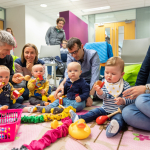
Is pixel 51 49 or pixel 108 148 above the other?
pixel 51 49

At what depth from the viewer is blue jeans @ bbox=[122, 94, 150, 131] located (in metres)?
0.90

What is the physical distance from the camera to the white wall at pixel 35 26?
17.4 feet

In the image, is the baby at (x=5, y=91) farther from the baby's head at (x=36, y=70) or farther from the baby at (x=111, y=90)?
the baby at (x=111, y=90)

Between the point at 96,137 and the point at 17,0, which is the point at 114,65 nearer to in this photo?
the point at 96,137

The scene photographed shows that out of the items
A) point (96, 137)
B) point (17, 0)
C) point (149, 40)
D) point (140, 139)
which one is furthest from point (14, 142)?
point (17, 0)

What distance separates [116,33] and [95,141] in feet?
19.0

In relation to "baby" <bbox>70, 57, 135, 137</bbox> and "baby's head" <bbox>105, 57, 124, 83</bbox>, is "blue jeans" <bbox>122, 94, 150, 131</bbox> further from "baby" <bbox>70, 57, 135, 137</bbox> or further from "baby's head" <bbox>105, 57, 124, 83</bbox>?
"baby's head" <bbox>105, 57, 124, 83</bbox>

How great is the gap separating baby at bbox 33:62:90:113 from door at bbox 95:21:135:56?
4832mm

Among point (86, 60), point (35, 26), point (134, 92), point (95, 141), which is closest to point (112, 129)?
point (95, 141)

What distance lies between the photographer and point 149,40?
6.95 ft

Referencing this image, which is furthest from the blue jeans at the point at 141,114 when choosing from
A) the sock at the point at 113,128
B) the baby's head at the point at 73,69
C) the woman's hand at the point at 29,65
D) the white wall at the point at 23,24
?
the white wall at the point at 23,24

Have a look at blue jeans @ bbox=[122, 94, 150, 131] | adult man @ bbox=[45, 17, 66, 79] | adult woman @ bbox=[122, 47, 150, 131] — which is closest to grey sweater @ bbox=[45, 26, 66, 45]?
adult man @ bbox=[45, 17, 66, 79]

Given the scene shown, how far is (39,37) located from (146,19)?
13.5 ft

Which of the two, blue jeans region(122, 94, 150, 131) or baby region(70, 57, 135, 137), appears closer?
blue jeans region(122, 94, 150, 131)
